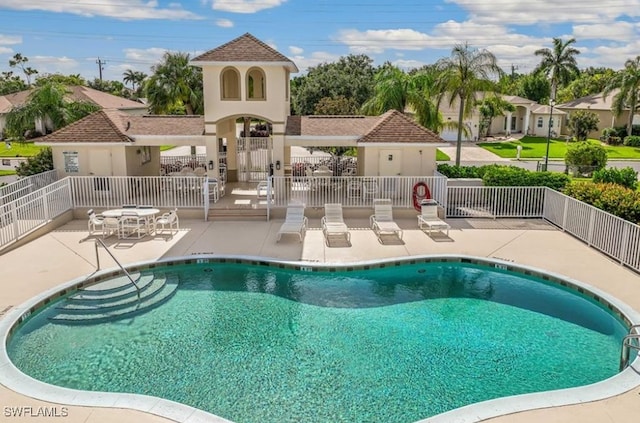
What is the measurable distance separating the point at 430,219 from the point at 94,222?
38.6 feet

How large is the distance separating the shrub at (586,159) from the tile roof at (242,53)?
2196 centimetres

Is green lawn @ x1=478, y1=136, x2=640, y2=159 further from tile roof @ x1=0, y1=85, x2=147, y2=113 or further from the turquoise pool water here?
the turquoise pool water

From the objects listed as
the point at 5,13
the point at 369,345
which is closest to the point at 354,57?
the point at 5,13

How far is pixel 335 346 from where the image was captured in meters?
10.9

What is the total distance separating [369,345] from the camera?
10930 mm

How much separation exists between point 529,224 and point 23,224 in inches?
702

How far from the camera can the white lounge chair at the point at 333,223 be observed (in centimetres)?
1749

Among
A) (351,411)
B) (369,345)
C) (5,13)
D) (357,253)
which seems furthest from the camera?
(5,13)

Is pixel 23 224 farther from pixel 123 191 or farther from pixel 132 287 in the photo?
pixel 132 287

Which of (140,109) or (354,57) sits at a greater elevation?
(354,57)

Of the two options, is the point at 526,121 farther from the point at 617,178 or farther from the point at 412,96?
the point at 617,178

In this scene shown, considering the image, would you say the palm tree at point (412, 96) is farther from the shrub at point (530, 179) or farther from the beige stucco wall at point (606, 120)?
the beige stucco wall at point (606, 120)

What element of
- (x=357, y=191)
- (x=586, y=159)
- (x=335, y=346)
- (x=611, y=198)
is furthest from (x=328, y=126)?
(x=586, y=159)

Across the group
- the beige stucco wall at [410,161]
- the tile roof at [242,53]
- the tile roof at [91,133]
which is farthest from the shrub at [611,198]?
the tile roof at [91,133]
